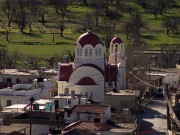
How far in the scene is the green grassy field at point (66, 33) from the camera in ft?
273

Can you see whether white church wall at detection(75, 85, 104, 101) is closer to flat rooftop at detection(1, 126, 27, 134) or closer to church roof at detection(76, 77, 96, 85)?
church roof at detection(76, 77, 96, 85)

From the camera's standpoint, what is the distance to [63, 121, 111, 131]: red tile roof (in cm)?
3387

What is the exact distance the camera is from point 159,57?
7644cm

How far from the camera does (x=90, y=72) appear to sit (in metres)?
47.8

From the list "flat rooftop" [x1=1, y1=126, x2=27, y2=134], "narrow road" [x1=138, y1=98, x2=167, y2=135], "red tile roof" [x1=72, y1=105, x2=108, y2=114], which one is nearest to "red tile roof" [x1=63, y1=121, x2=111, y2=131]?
"flat rooftop" [x1=1, y1=126, x2=27, y2=134]

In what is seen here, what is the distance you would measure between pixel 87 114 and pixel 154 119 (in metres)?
7.11

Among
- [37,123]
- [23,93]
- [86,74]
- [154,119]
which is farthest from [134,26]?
[37,123]

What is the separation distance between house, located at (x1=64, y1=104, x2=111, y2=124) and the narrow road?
230 centimetres

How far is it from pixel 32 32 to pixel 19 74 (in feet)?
125

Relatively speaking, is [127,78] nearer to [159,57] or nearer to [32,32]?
[159,57]

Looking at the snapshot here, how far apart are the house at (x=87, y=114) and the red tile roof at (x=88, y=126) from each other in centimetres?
205

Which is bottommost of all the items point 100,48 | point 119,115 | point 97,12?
point 119,115

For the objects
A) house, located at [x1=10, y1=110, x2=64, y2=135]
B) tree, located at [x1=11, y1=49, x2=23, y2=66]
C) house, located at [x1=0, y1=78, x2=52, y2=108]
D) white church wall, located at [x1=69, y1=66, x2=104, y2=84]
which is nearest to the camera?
house, located at [x1=10, y1=110, x2=64, y2=135]

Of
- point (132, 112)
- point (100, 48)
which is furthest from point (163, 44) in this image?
point (132, 112)
